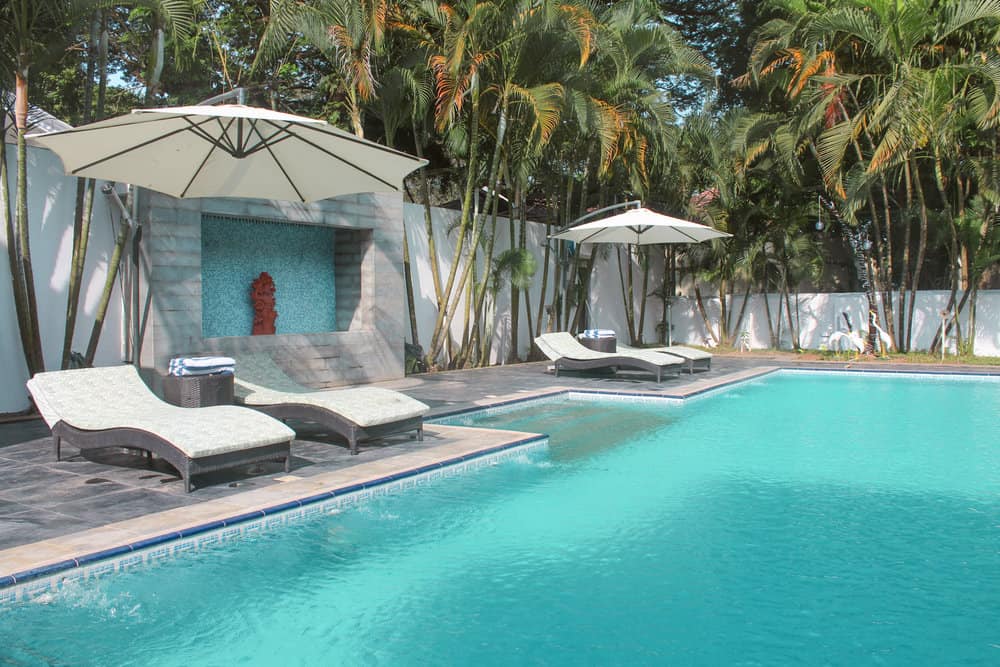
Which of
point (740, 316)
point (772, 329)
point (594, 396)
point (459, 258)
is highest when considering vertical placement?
point (459, 258)

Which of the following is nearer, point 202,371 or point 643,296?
point 202,371

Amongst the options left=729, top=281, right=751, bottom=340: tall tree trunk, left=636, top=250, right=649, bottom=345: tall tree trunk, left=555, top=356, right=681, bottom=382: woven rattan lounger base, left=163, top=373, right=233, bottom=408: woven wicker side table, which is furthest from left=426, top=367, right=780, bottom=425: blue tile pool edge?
left=729, top=281, right=751, bottom=340: tall tree trunk

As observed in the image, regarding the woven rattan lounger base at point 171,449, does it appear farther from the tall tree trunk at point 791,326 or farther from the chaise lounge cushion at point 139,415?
the tall tree trunk at point 791,326

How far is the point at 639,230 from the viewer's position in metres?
15.2

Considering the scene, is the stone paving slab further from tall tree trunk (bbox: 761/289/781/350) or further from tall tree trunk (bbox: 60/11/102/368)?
tall tree trunk (bbox: 761/289/781/350)

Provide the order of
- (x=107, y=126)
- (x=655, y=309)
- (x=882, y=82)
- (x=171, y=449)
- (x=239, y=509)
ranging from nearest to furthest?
(x=239, y=509), (x=171, y=449), (x=107, y=126), (x=882, y=82), (x=655, y=309)

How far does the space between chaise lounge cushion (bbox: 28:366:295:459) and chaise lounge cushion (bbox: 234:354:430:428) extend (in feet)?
2.82

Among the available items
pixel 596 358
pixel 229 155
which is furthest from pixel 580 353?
pixel 229 155

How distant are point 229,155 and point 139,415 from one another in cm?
293

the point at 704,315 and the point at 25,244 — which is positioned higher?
the point at 25,244

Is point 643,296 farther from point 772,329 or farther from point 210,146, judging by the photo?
point 210,146

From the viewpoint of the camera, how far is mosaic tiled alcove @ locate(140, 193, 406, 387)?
31.7ft

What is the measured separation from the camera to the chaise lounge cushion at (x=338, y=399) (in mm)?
7223

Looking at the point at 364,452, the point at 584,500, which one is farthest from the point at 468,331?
the point at 584,500
